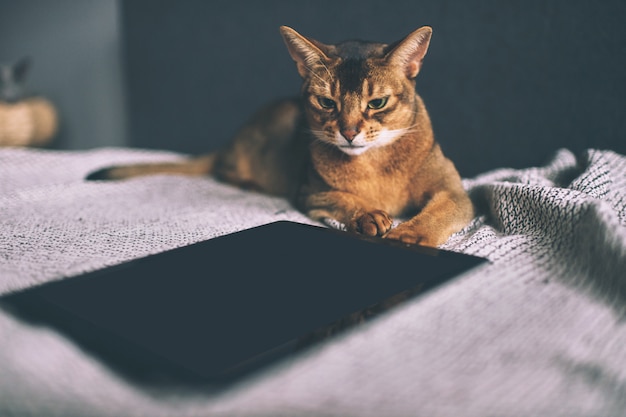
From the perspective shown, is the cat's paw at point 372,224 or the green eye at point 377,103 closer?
the cat's paw at point 372,224

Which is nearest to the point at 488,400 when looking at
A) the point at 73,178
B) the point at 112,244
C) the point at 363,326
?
the point at 363,326

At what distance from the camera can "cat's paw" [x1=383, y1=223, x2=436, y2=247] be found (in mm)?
872

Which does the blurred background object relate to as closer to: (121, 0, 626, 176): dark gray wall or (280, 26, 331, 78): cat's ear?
(121, 0, 626, 176): dark gray wall

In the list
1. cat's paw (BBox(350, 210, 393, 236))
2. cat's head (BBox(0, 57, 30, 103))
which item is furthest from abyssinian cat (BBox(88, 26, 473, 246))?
cat's head (BBox(0, 57, 30, 103))

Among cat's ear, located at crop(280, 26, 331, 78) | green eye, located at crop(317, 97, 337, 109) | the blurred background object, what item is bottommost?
the blurred background object

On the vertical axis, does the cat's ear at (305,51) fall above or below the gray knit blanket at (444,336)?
above

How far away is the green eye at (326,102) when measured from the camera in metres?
1.08

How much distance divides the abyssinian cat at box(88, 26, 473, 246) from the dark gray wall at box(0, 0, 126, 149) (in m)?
1.45

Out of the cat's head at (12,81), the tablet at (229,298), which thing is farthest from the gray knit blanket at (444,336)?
the cat's head at (12,81)

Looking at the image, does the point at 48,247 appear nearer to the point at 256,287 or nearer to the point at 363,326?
the point at 256,287

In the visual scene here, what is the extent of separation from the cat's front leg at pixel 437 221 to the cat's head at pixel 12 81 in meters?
1.92

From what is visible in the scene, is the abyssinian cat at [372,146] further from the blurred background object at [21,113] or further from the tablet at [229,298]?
the blurred background object at [21,113]

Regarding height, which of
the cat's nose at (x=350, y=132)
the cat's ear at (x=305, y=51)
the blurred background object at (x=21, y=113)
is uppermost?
the cat's ear at (x=305, y=51)

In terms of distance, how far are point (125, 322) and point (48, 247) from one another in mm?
395
